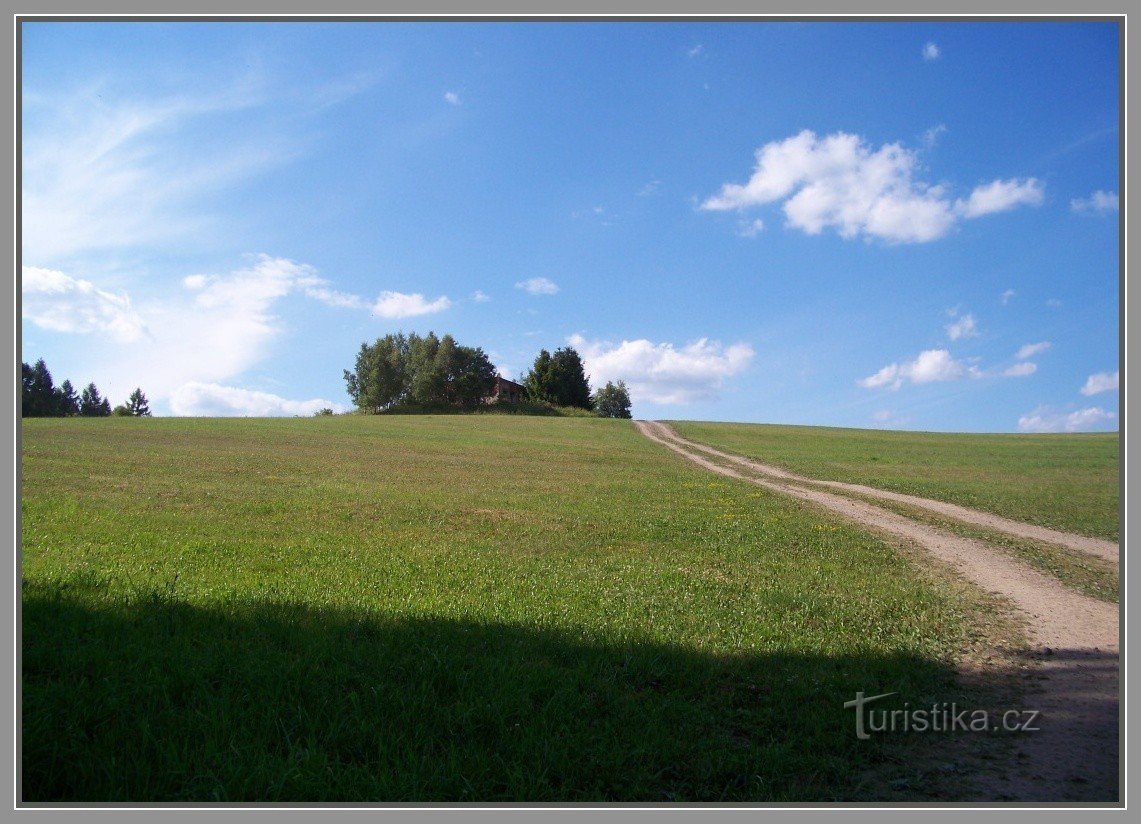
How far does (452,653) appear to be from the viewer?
6047 mm

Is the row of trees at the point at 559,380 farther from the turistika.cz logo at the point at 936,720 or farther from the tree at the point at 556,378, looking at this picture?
the turistika.cz logo at the point at 936,720

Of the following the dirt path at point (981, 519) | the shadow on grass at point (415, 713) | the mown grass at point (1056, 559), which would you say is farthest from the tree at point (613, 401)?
the shadow on grass at point (415, 713)

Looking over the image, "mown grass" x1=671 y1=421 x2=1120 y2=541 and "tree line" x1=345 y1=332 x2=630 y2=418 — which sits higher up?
"tree line" x1=345 y1=332 x2=630 y2=418

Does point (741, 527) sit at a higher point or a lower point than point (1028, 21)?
lower

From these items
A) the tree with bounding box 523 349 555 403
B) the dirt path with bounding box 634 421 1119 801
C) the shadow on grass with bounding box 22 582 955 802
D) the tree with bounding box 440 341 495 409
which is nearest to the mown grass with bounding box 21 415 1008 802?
the shadow on grass with bounding box 22 582 955 802

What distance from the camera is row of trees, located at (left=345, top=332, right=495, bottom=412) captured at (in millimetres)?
58062

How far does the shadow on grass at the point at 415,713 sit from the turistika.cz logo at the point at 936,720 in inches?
6.2

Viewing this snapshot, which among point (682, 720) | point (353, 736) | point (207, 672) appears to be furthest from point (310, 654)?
point (682, 720)

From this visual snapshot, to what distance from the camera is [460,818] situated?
3104 mm

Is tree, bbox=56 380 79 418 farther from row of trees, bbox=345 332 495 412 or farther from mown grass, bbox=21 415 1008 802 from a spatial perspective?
row of trees, bbox=345 332 495 412

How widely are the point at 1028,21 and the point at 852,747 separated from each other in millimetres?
5464

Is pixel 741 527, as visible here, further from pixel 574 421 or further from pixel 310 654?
pixel 574 421

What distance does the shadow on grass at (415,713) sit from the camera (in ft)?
12.6

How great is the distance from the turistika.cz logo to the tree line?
4772cm
